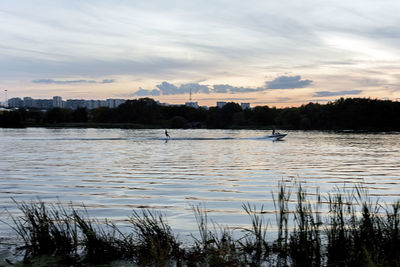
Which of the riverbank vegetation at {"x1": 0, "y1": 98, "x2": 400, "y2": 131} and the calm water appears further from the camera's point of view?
the riverbank vegetation at {"x1": 0, "y1": 98, "x2": 400, "y2": 131}

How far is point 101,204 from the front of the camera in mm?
14648

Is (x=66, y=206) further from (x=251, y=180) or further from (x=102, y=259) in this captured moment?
(x=251, y=180)

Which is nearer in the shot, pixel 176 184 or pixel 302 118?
pixel 176 184

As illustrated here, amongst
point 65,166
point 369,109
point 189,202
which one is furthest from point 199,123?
point 189,202

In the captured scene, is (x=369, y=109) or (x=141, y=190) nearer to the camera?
(x=141, y=190)

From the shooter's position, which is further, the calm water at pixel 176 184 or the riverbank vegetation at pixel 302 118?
the riverbank vegetation at pixel 302 118

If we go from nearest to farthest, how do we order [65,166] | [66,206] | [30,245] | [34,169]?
1. [30,245]
2. [66,206]
3. [34,169]
4. [65,166]

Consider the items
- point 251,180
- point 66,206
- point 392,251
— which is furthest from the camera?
point 251,180

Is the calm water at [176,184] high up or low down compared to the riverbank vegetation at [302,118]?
down

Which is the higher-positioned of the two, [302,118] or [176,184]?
[302,118]

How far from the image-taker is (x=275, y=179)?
71.7ft

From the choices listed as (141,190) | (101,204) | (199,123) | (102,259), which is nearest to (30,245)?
(102,259)

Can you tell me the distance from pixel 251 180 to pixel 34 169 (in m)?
14.3

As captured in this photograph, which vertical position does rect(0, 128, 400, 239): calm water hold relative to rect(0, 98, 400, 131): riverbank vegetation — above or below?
below
